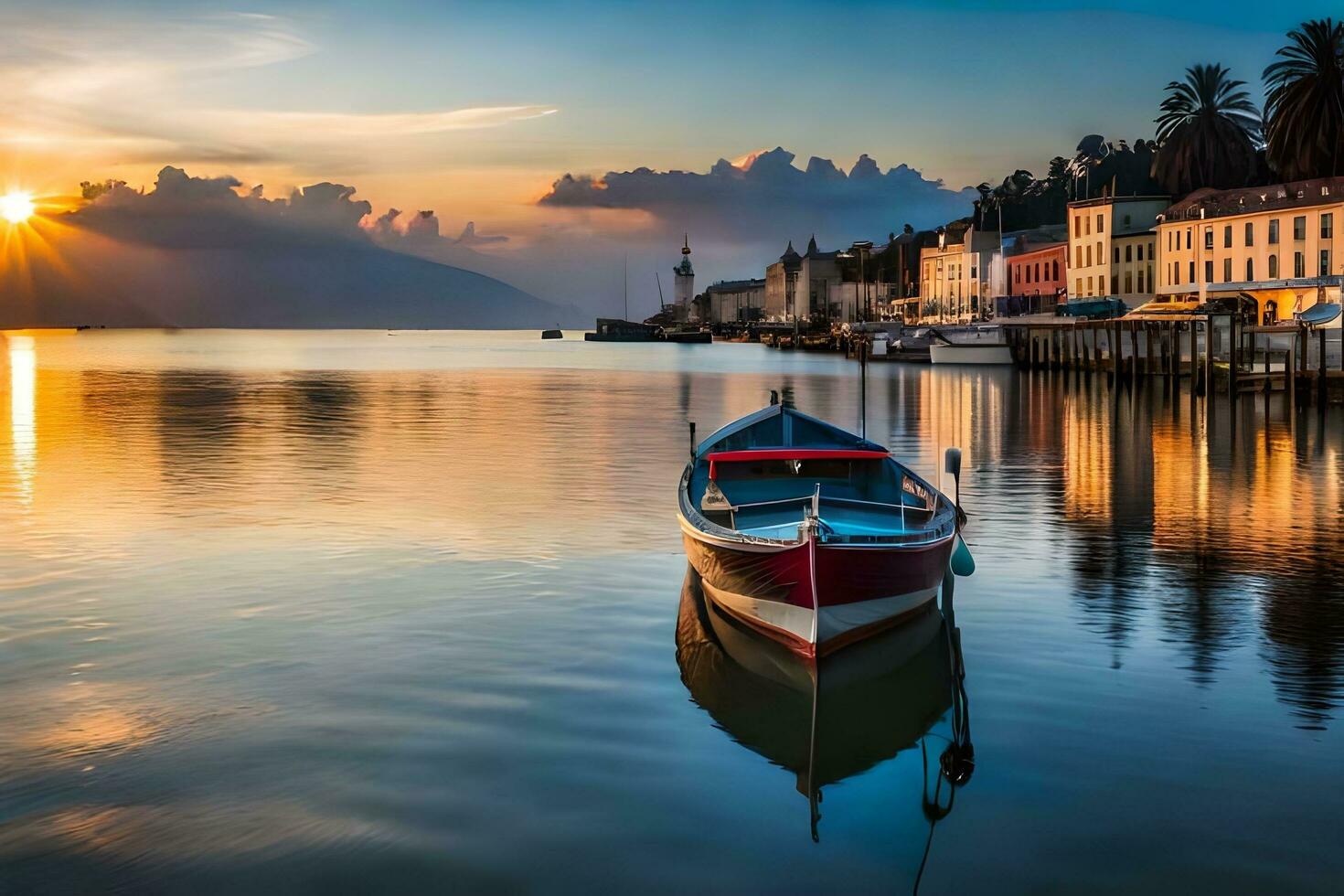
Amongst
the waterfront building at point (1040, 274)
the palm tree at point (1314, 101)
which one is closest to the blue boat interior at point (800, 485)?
the palm tree at point (1314, 101)

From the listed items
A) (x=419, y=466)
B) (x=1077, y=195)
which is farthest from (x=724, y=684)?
(x=1077, y=195)

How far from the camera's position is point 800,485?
2372 cm

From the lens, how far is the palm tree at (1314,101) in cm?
10731

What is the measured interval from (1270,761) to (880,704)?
4.24 meters

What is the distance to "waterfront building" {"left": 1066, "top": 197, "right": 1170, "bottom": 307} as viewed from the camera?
121 meters

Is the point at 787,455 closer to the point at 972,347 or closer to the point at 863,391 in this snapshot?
the point at 863,391

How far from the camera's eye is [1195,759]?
47.5 feet

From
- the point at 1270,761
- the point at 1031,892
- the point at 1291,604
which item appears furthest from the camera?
the point at 1291,604

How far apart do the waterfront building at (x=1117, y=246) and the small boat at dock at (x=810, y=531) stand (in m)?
101

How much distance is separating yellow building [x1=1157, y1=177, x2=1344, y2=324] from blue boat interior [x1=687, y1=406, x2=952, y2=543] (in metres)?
70.6

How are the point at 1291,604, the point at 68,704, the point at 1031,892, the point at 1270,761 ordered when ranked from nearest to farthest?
the point at 1031,892 < the point at 1270,761 < the point at 68,704 < the point at 1291,604

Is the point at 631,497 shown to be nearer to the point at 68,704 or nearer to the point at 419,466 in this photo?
the point at 419,466

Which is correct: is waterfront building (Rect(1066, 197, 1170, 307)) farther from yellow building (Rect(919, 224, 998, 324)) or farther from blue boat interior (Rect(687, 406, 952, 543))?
blue boat interior (Rect(687, 406, 952, 543))

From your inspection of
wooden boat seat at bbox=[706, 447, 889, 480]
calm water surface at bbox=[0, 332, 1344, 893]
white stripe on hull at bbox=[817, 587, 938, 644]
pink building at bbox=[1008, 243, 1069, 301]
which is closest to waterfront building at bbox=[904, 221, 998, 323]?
pink building at bbox=[1008, 243, 1069, 301]
